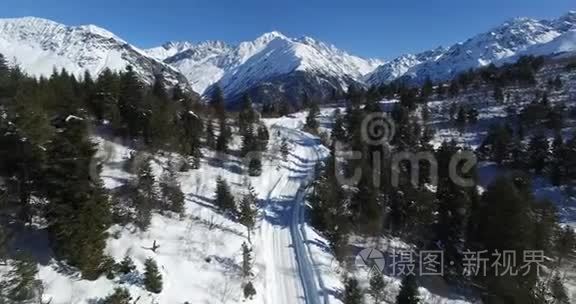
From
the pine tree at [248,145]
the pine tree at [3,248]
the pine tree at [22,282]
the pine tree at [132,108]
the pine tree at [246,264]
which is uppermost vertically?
the pine tree at [132,108]

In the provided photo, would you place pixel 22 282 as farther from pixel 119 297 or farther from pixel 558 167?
pixel 558 167

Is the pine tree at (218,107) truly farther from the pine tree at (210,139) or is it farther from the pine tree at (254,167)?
the pine tree at (254,167)

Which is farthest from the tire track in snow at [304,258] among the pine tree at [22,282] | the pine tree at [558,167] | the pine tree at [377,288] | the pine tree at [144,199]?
the pine tree at [558,167]

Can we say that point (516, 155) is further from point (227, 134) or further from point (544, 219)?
point (227, 134)

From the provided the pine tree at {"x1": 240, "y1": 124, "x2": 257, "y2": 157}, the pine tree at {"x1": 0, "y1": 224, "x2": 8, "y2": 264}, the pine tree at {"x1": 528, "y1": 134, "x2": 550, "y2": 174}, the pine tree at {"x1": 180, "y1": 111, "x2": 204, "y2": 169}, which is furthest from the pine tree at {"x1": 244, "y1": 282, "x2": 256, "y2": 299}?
the pine tree at {"x1": 528, "y1": 134, "x2": 550, "y2": 174}

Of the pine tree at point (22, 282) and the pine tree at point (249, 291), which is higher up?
the pine tree at point (22, 282)

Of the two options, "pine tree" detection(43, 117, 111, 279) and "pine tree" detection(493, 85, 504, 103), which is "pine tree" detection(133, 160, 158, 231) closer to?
"pine tree" detection(43, 117, 111, 279)
